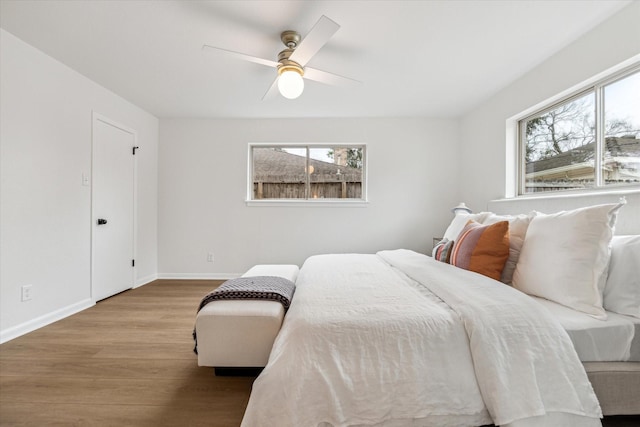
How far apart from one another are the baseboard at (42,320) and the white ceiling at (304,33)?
2.27m

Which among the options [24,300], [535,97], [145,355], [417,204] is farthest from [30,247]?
[535,97]

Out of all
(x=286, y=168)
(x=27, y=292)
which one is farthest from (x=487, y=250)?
(x=27, y=292)

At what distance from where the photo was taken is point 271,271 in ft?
7.52

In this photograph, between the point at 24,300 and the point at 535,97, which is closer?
the point at 24,300

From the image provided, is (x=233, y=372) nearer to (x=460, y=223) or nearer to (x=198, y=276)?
(x=460, y=223)

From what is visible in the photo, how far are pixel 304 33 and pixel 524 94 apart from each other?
7.29 ft

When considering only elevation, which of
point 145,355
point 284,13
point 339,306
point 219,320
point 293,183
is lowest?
point 145,355

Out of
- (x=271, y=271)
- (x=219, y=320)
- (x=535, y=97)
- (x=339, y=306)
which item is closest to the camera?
(x=339, y=306)

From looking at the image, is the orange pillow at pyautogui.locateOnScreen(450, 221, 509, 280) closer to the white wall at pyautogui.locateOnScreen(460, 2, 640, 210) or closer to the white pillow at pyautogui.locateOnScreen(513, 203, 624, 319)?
the white pillow at pyautogui.locateOnScreen(513, 203, 624, 319)

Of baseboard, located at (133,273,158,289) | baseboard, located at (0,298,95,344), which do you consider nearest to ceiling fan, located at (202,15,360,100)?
baseboard, located at (0,298,95,344)

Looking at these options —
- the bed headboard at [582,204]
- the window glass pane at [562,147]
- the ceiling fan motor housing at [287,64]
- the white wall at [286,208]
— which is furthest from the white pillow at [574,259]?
the white wall at [286,208]

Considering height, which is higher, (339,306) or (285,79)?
(285,79)

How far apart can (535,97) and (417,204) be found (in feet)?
6.04

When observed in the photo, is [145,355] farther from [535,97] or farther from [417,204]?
[535,97]
